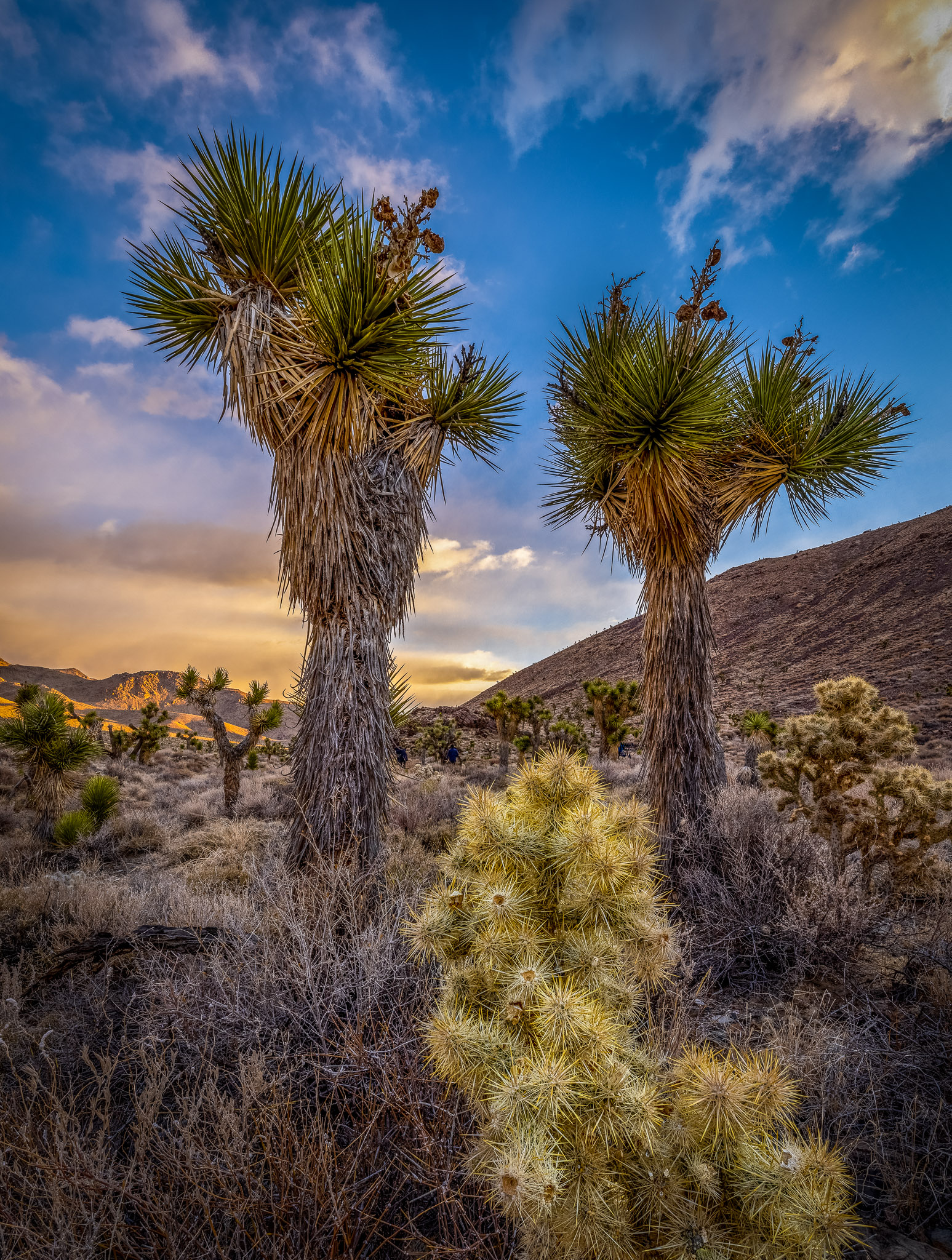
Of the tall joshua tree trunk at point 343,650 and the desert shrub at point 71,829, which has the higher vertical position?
the tall joshua tree trunk at point 343,650

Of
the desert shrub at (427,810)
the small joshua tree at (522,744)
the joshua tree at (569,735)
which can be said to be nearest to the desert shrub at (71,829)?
the desert shrub at (427,810)

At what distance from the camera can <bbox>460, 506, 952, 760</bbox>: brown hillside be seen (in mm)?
22172

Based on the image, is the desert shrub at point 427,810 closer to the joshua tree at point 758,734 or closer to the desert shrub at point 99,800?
the desert shrub at point 99,800

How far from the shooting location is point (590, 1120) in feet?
4.14

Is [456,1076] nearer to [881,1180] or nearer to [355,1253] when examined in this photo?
[355,1253]

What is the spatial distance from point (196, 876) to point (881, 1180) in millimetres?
6180

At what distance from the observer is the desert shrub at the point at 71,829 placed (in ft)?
23.6

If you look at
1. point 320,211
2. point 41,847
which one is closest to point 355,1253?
point 320,211

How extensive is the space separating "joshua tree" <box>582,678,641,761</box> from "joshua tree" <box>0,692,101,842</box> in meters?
12.5

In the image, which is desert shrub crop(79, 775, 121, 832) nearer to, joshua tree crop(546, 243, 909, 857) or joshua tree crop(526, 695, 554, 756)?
joshua tree crop(546, 243, 909, 857)

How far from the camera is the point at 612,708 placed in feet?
53.0

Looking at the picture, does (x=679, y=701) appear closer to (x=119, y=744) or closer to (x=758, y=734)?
(x=758, y=734)

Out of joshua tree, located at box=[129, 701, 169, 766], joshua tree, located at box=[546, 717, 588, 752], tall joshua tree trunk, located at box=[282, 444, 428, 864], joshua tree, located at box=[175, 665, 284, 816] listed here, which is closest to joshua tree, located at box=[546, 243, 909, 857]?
tall joshua tree trunk, located at box=[282, 444, 428, 864]

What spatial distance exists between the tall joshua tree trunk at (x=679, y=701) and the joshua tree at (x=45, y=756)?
857 cm
